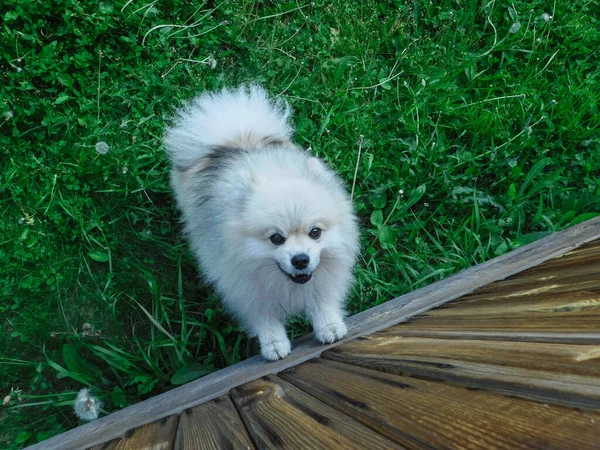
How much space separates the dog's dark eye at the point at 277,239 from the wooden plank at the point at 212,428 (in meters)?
0.63

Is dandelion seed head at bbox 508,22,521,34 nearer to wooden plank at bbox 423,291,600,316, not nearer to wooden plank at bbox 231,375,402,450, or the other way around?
wooden plank at bbox 423,291,600,316

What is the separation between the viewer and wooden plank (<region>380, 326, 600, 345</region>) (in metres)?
0.95

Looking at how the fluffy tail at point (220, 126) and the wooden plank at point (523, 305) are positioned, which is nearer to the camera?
the wooden plank at point (523, 305)

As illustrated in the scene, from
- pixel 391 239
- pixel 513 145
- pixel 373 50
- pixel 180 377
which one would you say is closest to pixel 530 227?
pixel 513 145

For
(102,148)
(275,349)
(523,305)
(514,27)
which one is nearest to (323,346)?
(275,349)

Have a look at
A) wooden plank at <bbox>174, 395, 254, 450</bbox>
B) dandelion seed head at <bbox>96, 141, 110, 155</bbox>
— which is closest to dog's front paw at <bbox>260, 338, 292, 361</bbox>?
wooden plank at <bbox>174, 395, 254, 450</bbox>

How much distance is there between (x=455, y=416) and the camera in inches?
32.5

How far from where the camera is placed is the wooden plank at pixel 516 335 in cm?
95

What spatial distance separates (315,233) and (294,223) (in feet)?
0.41

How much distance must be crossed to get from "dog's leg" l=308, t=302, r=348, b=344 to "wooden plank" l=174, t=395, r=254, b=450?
1.94 ft

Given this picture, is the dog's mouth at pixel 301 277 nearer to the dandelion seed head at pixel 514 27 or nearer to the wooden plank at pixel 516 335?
the wooden plank at pixel 516 335

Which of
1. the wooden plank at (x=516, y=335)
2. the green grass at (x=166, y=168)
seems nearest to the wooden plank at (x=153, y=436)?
the green grass at (x=166, y=168)

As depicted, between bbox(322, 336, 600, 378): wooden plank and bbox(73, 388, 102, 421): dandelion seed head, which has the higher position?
bbox(73, 388, 102, 421): dandelion seed head

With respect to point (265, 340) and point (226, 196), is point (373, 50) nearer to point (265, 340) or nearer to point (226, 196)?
point (226, 196)
